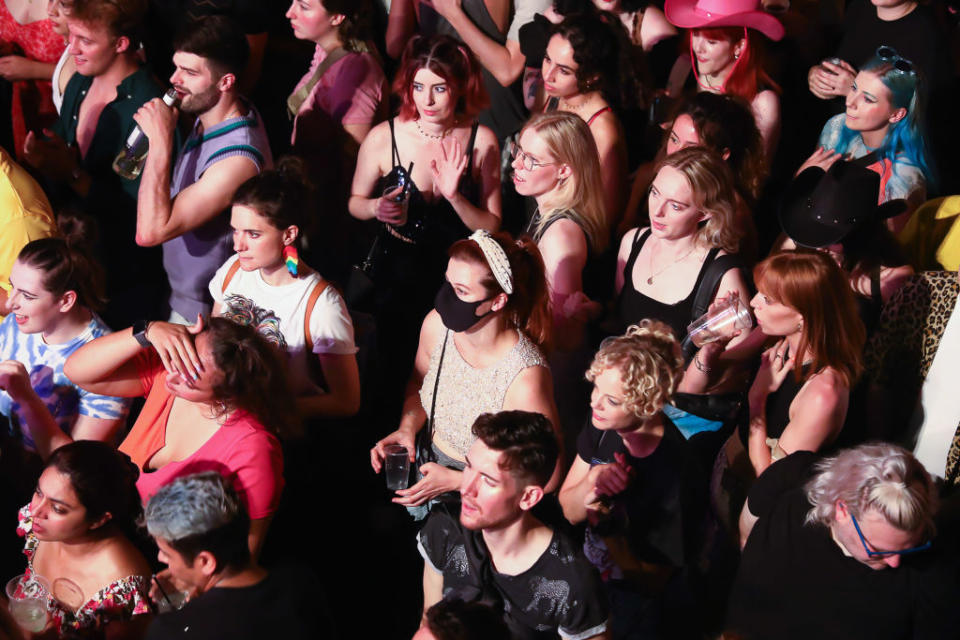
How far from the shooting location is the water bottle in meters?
4.13

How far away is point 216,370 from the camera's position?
2979mm

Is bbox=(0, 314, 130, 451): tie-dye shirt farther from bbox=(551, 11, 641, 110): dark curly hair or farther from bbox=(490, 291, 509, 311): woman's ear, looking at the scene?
bbox=(551, 11, 641, 110): dark curly hair

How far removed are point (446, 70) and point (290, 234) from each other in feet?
3.44

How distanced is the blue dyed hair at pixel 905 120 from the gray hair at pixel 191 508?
2.92m

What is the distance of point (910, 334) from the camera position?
3535 mm

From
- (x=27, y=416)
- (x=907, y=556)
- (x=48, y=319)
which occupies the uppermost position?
(x=907, y=556)

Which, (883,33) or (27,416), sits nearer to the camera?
(27,416)

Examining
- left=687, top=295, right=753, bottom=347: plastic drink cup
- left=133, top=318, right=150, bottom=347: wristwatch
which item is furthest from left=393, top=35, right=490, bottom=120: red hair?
left=133, top=318, right=150, bottom=347: wristwatch

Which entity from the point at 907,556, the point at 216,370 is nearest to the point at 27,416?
the point at 216,370

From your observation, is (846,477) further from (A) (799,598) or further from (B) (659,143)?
(B) (659,143)

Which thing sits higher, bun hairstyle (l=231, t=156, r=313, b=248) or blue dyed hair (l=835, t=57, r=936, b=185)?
blue dyed hair (l=835, t=57, r=936, b=185)

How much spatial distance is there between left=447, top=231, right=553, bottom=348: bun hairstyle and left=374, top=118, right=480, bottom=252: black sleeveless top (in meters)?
0.89

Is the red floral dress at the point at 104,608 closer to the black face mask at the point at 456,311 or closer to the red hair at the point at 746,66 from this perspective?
the black face mask at the point at 456,311

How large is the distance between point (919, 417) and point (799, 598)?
3.81 feet
